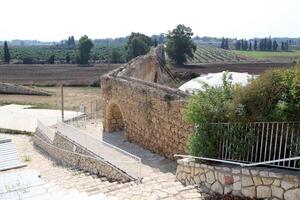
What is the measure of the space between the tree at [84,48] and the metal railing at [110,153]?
56678mm

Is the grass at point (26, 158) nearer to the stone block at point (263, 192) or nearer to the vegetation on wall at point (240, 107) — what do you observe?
the vegetation on wall at point (240, 107)

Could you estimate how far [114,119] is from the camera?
17.9 metres

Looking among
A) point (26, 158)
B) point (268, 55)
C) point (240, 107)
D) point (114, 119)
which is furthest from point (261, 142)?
point (268, 55)

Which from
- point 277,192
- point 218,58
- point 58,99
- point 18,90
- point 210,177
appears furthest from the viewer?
point 218,58

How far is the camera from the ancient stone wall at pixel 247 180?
256 inches

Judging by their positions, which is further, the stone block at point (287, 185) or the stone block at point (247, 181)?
the stone block at point (247, 181)

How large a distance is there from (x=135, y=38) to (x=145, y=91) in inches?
2083

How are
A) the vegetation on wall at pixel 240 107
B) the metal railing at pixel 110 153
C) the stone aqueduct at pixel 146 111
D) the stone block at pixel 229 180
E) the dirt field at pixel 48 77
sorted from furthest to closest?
the dirt field at pixel 48 77, the stone aqueduct at pixel 146 111, the metal railing at pixel 110 153, the stone block at pixel 229 180, the vegetation on wall at pixel 240 107

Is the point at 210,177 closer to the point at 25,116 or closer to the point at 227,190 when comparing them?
the point at 227,190

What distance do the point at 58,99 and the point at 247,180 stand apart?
99.4 feet

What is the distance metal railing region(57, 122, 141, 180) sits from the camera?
10.9 m

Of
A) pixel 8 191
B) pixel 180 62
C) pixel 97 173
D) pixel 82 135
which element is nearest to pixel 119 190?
pixel 8 191

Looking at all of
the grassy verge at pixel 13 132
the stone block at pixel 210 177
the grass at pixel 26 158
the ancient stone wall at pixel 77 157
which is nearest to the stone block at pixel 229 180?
the stone block at pixel 210 177

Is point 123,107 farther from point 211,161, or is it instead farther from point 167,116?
point 211,161
